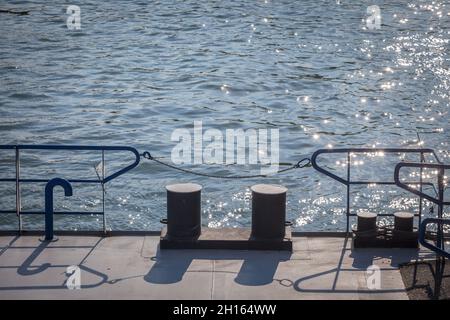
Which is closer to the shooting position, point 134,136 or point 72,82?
point 134,136

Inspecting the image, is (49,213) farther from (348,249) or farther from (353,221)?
(353,221)

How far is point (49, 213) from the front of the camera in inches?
458

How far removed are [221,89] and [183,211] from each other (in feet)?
73.3

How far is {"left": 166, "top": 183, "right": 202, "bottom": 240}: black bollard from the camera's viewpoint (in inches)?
449

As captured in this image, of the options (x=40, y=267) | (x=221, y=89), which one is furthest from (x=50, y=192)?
(x=221, y=89)

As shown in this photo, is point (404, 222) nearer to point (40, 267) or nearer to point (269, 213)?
point (269, 213)

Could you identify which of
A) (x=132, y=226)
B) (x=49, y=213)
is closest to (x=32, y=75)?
(x=132, y=226)

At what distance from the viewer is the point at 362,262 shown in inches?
436

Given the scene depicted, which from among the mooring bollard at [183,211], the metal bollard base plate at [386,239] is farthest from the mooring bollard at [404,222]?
the mooring bollard at [183,211]

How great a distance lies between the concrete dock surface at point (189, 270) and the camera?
998cm

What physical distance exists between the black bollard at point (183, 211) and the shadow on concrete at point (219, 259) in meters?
0.28

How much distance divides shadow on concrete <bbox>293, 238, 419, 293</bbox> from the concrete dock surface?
0.5 inches

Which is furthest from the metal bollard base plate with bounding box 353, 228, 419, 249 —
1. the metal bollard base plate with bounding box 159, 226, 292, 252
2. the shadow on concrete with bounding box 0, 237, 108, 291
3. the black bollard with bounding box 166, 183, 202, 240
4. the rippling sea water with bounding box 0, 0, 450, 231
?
the rippling sea water with bounding box 0, 0, 450, 231
